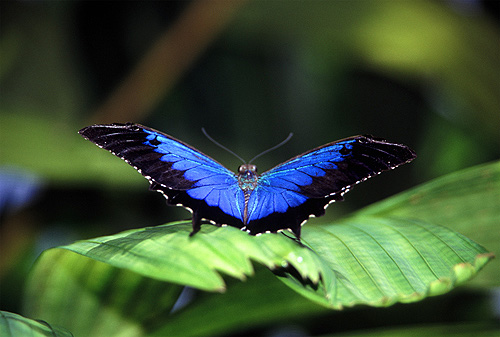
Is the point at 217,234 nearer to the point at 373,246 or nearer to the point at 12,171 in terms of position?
the point at 373,246

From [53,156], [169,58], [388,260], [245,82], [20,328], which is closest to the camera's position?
[20,328]

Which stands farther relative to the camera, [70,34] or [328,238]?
[70,34]

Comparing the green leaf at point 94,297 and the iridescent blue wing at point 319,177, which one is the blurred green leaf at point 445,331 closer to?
the iridescent blue wing at point 319,177

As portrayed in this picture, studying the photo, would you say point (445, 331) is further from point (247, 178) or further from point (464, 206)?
point (247, 178)

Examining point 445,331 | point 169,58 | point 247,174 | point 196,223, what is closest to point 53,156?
point 169,58

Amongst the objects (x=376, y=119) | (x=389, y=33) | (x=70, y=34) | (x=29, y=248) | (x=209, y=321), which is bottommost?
(x=29, y=248)

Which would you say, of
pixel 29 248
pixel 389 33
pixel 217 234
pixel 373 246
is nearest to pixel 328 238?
pixel 373 246

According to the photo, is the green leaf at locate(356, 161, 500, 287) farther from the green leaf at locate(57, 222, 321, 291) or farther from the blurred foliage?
the blurred foliage
